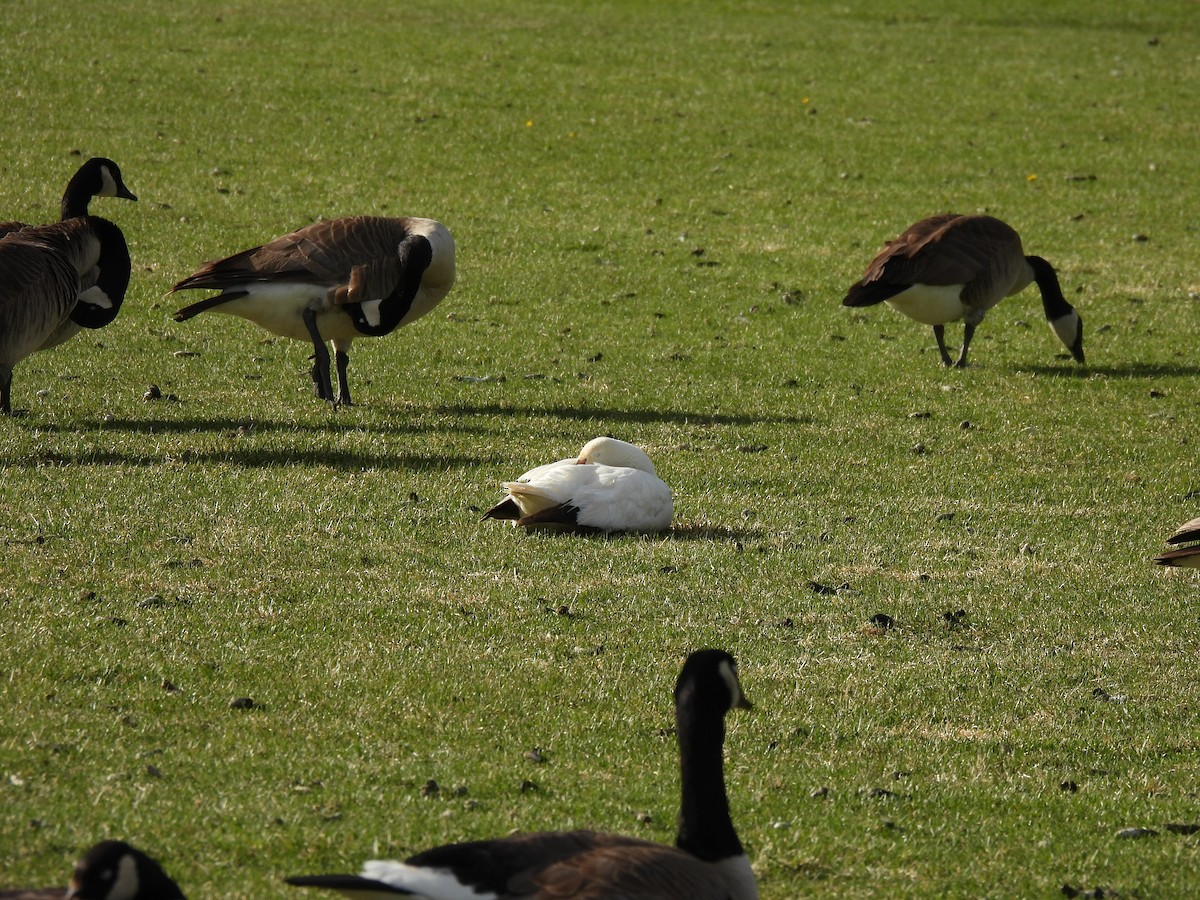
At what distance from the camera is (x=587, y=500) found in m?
9.32

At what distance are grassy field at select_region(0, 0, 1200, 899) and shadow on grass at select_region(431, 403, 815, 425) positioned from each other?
0.07m

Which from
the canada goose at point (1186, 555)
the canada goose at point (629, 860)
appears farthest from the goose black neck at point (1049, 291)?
the canada goose at point (629, 860)

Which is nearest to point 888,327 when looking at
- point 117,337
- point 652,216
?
point 652,216

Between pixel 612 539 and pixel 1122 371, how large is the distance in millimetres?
8671

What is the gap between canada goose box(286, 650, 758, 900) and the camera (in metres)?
3.84

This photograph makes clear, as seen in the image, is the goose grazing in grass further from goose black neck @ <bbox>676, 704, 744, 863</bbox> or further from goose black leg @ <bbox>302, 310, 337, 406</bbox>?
goose black neck @ <bbox>676, 704, 744, 863</bbox>

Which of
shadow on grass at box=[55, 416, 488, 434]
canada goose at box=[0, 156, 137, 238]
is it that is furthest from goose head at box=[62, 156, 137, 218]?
shadow on grass at box=[55, 416, 488, 434]

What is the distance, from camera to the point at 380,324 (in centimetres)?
1289

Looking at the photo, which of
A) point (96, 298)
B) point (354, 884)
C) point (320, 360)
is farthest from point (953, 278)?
point (354, 884)

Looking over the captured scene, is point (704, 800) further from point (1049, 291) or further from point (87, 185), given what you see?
point (1049, 291)

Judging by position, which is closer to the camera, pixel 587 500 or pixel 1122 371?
pixel 587 500

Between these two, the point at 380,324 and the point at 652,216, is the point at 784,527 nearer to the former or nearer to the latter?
the point at 380,324

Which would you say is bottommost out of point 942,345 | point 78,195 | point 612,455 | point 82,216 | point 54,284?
point 612,455

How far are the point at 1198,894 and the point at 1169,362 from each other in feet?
39.6
